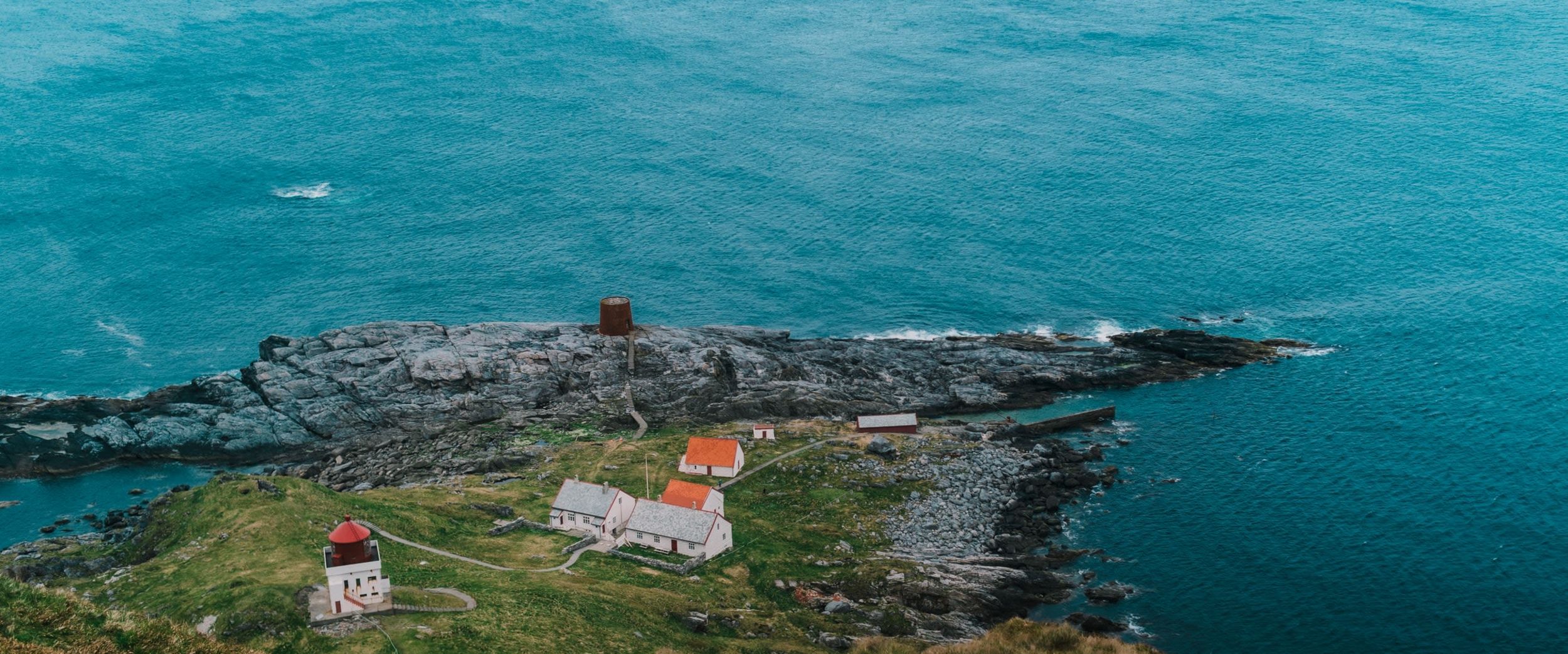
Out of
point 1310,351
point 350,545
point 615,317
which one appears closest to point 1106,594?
point 350,545

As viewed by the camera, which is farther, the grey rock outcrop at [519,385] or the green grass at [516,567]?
the grey rock outcrop at [519,385]

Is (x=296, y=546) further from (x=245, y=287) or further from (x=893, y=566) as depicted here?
(x=245, y=287)

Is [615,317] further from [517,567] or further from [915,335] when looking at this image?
[517,567]

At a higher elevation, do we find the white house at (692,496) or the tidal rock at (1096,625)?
the white house at (692,496)

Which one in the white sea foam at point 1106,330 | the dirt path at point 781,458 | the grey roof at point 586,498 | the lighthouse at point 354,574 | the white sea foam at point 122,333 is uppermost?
the lighthouse at point 354,574

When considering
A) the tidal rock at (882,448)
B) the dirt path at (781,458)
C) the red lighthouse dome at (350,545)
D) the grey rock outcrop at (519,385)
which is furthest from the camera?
the grey rock outcrop at (519,385)

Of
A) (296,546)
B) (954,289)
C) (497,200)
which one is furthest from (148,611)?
(497,200)

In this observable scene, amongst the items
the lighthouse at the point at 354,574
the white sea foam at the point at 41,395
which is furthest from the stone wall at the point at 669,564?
the white sea foam at the point at 41,395

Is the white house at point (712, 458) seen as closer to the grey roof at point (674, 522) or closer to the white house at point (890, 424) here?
the grey roof at point (674, 522)
